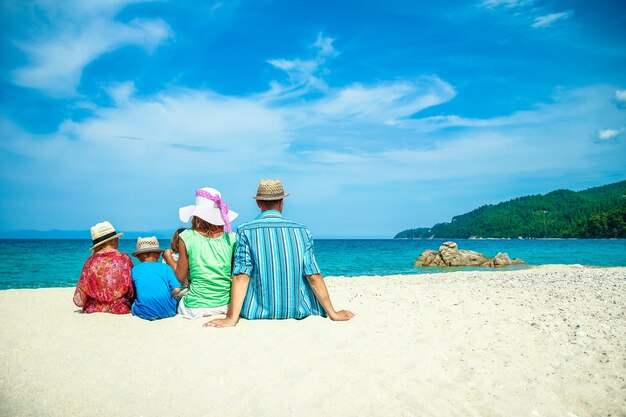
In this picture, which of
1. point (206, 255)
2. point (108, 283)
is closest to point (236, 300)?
point (206, 255)

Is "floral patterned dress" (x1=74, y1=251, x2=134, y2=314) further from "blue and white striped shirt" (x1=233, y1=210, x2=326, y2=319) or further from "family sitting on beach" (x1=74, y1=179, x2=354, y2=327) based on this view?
"blue and white striped shirt" (x1=233, y1=210, x2=326, y2=319)

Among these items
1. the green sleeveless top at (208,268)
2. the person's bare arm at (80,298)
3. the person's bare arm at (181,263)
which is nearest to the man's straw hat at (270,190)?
the green sleeveless top at (208,268)

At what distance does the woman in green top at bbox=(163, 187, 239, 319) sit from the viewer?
5.57m

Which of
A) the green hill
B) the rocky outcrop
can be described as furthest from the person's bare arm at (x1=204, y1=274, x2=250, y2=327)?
the green hill

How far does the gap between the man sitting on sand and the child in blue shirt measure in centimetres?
97

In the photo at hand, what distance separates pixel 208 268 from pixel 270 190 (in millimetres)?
1347

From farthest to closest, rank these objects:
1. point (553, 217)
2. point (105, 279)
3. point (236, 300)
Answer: point (553, 217) → point (105, 279) → point (236, 300)

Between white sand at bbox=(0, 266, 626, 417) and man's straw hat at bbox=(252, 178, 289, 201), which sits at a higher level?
man's straw hat at bbox=(252, 178, 289, 201)

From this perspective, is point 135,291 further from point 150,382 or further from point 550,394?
point 550,394

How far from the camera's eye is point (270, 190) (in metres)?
5.47

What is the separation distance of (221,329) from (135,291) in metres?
1.74

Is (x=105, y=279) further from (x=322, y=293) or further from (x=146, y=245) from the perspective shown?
(x=322, y=293)

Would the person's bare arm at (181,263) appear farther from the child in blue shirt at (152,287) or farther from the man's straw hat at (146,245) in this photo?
the man's straw hat at (146,245)

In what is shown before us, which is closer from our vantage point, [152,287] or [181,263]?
[181,263]
